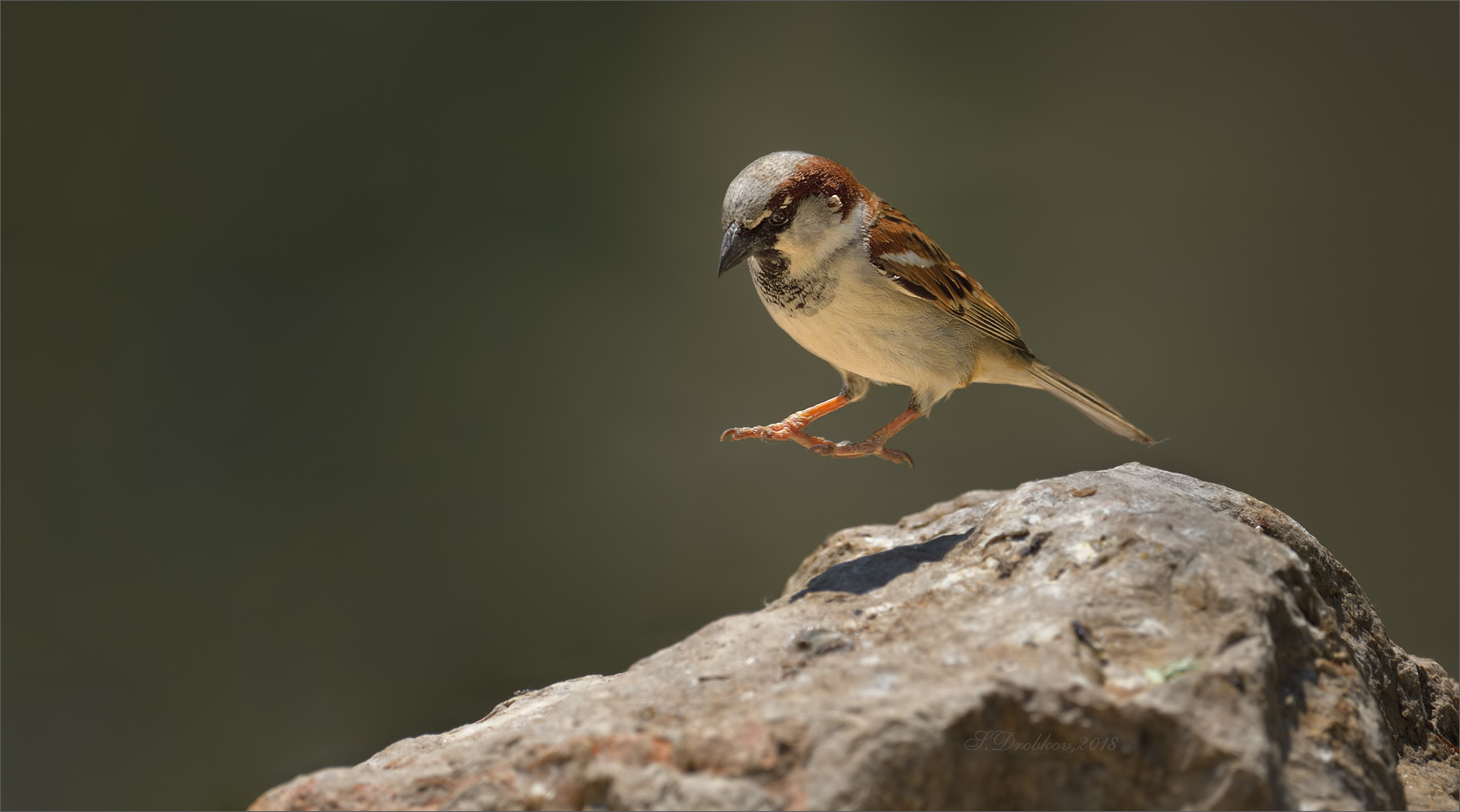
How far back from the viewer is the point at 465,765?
2018 mm

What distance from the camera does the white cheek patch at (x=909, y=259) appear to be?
3057 mm

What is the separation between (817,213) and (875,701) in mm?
1588

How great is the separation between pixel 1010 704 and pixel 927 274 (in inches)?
66.8

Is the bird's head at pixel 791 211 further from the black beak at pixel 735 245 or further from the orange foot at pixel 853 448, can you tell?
the orange foot at pixel 853 448

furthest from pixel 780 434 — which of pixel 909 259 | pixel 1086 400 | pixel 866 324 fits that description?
pixel 1086 400

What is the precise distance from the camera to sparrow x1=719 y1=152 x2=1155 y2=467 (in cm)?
285

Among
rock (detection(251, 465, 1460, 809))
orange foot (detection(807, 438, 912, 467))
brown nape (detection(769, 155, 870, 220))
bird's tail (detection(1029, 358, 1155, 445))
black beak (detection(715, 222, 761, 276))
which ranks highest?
brown nape (detection(769, 155, 870, 220))

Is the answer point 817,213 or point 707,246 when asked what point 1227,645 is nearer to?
point 817,213

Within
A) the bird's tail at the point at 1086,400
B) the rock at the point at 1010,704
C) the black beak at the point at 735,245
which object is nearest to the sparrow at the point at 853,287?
the black beak at the point at 735,245

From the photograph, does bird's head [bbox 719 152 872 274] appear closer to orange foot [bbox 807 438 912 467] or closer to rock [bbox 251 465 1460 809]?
orange foot [bbox 807 438 912 467]

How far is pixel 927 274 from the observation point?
3164 mm

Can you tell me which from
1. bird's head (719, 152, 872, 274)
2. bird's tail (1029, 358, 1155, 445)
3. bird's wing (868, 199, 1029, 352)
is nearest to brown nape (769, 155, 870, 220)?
bird's head (719, 152, 872, 274)

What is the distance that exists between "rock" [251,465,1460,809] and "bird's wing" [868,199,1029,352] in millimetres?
890

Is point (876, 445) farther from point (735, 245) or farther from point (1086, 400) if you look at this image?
point (1086, 400)
